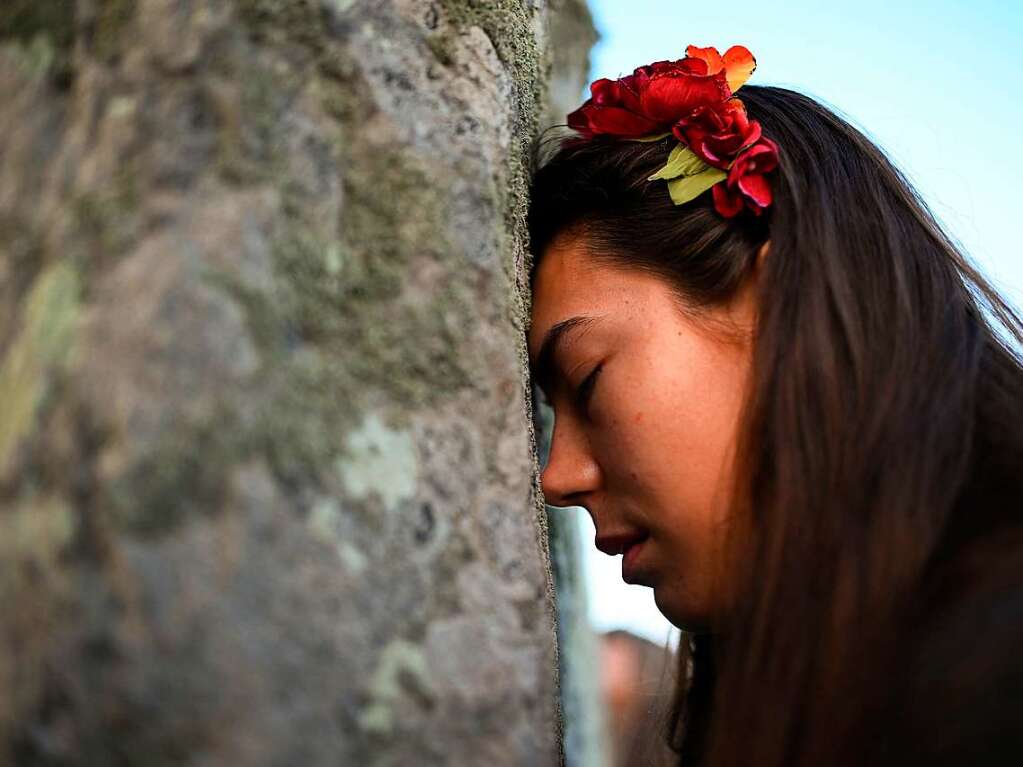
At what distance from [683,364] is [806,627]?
1.43 feet

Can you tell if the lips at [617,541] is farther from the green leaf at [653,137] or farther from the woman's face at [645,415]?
the green leaf at [653,137]

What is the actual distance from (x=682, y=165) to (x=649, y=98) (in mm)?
145

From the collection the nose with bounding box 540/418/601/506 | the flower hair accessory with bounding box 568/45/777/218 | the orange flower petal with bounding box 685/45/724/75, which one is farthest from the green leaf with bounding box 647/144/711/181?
the nose with bounding box 540/418/601/506

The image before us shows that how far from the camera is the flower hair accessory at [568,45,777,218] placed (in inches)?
60.0

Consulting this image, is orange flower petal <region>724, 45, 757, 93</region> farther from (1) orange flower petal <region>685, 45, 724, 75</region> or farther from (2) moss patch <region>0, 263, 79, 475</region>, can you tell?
(2) moss patch <region>0, 263, 79, 475</region>

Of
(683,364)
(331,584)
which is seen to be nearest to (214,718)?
(331,584)

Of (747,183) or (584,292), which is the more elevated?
(747,183)

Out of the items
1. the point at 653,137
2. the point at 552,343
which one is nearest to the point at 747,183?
the point at 653,137

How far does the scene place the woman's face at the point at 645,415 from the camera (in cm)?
142

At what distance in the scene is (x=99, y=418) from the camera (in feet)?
2.41

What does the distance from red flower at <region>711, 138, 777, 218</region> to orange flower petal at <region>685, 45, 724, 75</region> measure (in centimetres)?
20

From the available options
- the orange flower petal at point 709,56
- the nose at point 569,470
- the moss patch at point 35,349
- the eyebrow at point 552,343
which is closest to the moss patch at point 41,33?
the moss patch at point 35,349

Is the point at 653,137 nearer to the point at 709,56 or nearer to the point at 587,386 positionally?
the point at 709,56

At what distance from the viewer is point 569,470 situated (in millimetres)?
1534
